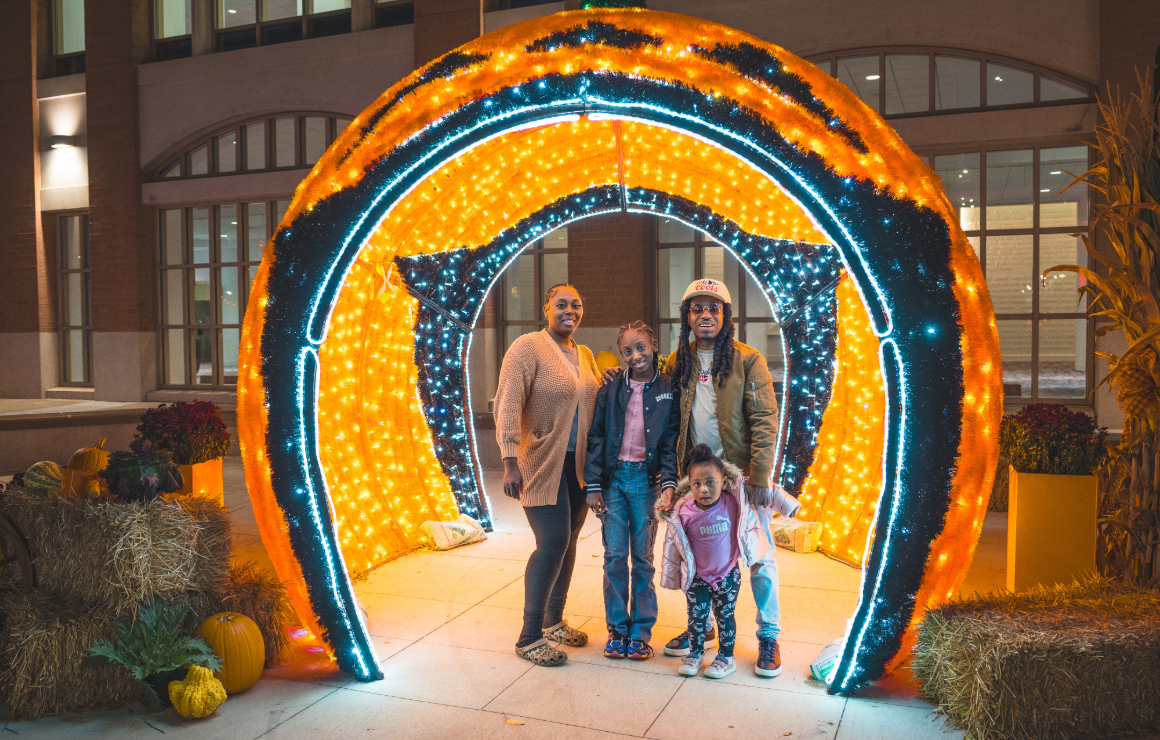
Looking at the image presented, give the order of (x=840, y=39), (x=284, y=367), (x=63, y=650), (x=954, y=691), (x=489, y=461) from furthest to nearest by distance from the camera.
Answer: (x=489, y=461) → (x=840, y=39) → (x=284, y=367) → (x=63, y=650) → (x=954, y=691)

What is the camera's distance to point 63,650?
3742 mm

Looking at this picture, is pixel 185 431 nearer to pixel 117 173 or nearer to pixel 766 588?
pixel 766 588

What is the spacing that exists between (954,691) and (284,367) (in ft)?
10.9

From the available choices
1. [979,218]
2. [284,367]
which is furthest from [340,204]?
[979,218]

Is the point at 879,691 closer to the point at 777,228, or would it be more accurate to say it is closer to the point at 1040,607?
the point at 1040,607

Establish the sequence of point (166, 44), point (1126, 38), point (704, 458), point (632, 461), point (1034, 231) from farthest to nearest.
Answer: point (166, 44) → point (1034, 231) → point (1126, 38) → point (632, 461) → point (704, 458)

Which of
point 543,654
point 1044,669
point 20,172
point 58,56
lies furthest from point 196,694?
point 58,56

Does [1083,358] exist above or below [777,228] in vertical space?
below

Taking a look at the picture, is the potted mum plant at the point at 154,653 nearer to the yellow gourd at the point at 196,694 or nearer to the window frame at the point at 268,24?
the yellow gourd at the point at 196,694

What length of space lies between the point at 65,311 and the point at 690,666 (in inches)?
548

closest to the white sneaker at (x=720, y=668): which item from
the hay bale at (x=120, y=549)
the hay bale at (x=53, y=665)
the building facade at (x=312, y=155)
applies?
the hay bale at (x=120, y=549)

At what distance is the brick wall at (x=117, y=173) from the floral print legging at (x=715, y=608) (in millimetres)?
11751

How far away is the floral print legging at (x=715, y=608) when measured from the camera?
405 cm

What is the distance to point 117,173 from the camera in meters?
13.1
